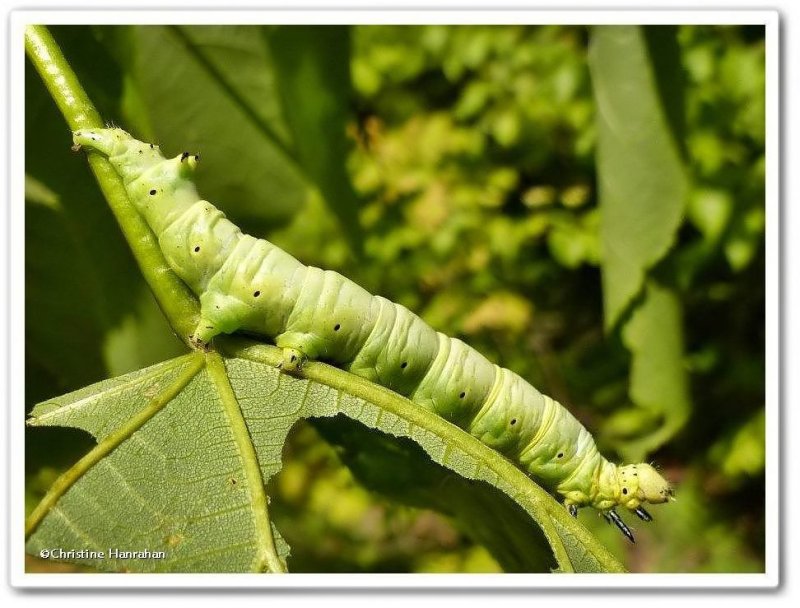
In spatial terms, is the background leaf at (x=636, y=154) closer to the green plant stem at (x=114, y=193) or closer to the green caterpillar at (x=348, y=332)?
the green caterpillar at (x=348, y=332)

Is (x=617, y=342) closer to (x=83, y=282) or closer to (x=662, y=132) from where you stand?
(x=662, y=132)

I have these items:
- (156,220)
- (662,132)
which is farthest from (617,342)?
(156,220)

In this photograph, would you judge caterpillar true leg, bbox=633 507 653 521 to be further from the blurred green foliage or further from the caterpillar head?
the blurred green foliage

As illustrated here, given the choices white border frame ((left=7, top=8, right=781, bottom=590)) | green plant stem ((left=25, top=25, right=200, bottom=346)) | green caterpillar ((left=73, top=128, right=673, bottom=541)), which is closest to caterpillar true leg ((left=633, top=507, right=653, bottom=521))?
green caterpillar ((left=73, top=128, right=673, bottom=541))

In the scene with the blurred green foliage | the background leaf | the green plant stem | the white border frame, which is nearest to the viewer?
the green plant stem
